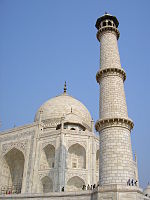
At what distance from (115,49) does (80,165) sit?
12552mm

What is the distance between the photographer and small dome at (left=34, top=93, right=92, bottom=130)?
28302mm

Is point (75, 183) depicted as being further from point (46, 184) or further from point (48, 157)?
point (48, 157)

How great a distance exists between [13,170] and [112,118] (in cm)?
1801

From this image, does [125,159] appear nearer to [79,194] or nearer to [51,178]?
[79,194]

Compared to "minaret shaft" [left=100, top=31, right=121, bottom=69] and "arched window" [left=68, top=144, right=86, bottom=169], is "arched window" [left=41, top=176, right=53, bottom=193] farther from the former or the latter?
"minaret shaft" [left=100, top=31, right=121, bottom=69]

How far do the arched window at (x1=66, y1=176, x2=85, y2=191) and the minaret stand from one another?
426 inches

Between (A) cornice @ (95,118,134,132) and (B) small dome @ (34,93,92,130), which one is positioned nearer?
(A) cornice @ (95,118,134,132)

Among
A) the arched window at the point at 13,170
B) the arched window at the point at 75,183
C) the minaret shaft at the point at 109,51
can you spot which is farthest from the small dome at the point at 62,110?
the minaret shaft at the point at 109,51

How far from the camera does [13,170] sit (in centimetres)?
2583

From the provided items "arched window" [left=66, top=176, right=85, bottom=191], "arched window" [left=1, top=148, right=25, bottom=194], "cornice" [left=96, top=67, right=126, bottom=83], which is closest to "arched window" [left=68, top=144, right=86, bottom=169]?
"arched window" [left=66, top=176, right=85, bottom=191]

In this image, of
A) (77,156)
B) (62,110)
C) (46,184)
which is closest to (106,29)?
(77,156)

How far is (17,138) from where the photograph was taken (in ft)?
80.6

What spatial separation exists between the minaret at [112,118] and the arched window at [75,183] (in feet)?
35.5

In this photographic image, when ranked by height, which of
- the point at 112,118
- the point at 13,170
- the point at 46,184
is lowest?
the point at 46,184
